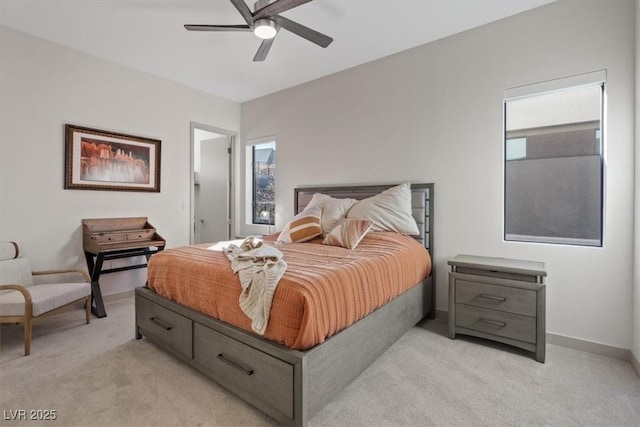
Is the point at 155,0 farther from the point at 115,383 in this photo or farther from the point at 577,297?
the point at 577,297

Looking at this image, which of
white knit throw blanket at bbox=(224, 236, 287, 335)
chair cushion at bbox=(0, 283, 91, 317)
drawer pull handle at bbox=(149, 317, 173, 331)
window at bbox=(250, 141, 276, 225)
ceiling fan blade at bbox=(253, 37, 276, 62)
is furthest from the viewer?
window at bbox=(250, 141, 276, 225)

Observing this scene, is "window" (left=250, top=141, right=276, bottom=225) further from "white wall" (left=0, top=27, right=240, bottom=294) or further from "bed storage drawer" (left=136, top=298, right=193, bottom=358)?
"bed storage drawer" (left=136, top=298, right=193, bottom=358)

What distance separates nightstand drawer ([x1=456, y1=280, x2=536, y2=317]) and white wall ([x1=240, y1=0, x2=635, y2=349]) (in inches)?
18.3

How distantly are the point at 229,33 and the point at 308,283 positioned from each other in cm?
269

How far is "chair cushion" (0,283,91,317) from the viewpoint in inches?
92.8

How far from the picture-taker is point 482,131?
286cm

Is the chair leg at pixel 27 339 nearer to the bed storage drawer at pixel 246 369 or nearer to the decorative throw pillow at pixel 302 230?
the bed storage drawer at pixel 246 369

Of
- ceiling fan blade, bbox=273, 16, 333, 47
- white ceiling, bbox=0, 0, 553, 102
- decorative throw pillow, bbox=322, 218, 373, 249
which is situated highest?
white ceiling, bbox=0, 0, 553, 102

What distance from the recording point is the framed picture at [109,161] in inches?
130

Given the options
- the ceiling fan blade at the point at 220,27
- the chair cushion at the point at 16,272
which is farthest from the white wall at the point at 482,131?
the chair cushion at the point at 16,272

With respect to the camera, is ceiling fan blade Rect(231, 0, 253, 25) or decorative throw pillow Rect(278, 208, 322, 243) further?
decorative throw pillow Rect(278, 208, 322, 243)

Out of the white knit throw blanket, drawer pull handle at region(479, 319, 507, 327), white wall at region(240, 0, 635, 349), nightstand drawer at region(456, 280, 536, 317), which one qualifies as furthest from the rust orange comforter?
white wall at region(240, 0, 635, 349)

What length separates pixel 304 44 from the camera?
3207 millimetres

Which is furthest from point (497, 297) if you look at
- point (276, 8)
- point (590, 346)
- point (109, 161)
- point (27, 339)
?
point (109, 161)
